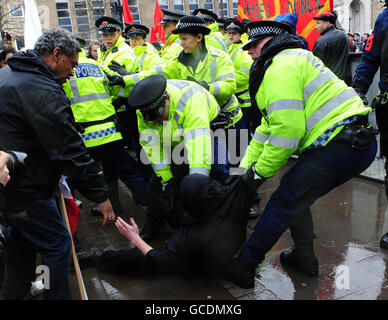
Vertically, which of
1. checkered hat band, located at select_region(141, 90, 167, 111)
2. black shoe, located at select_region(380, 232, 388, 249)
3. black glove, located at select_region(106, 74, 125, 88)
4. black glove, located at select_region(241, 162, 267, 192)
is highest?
black glove, located at select_region(106, 74, 125, 88)

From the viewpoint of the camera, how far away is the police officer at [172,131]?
9.41 feet

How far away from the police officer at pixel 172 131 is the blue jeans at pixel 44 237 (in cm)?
103

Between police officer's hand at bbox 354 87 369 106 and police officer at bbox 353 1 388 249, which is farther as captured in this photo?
police officer at bbox 353 1 388 249

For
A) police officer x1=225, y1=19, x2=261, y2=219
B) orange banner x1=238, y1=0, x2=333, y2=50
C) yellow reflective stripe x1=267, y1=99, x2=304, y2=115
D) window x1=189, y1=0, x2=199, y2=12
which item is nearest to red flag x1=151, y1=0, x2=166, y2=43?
orange banner x1=238, y1=0, x2=333, y2=50

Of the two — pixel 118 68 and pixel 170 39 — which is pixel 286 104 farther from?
pixel 170 39

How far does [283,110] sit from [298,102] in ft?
0.38

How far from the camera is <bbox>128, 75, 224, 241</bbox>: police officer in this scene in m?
2.87

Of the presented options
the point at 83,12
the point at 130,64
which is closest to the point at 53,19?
the point at 83,12

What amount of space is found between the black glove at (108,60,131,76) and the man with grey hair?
1820mm

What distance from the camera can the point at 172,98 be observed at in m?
3.04

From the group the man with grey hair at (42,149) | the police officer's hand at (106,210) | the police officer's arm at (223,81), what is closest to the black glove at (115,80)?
the police officer's arm at (223,81)

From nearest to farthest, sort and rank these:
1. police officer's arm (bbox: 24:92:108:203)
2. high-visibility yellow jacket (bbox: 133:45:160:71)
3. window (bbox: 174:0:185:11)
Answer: police officer's arm (bbox: 24:92:108:203) → high-visibility yellow jacket (bbox: 133:45:160:71) → window (bbox: 174:0:185:11)

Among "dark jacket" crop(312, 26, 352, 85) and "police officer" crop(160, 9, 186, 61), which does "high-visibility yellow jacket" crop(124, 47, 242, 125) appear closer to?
"police officer" crop(160, 9, 186, 61)

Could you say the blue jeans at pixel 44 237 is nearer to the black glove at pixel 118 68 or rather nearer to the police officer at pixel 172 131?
the police officer at pixel 172 131
